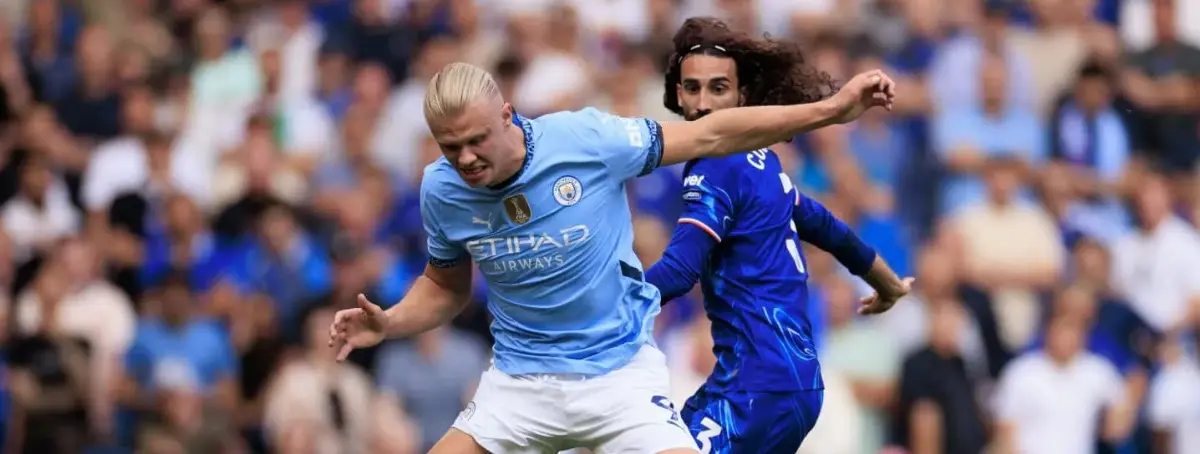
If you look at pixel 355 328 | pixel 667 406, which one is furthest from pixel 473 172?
pixel 667 406

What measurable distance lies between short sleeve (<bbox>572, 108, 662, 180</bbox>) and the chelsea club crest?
0.12 metres

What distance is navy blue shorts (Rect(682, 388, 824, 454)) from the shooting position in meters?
7.29

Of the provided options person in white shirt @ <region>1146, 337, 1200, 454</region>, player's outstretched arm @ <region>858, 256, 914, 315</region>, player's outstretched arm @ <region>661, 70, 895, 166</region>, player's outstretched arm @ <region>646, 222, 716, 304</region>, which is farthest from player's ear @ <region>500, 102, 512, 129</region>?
person in white shirt @ <region>1146, 337, 1200, 454</region>

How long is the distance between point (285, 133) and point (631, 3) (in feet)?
10.7

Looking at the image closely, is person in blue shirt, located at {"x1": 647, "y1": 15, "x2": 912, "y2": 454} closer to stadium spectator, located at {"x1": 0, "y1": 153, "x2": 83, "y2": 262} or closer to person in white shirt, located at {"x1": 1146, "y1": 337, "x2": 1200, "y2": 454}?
person in white shirt, located at {"x1": 1146, "y1": 337, "x2": 1200, "y2": 454}

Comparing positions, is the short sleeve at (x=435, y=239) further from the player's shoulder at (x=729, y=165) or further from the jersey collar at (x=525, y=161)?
the player's shoulder at (x=729, y=165)

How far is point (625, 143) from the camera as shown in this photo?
6.90 m

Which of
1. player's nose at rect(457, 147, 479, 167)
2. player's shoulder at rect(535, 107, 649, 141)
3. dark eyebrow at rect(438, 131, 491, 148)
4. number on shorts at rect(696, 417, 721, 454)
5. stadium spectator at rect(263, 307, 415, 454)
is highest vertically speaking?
dark eyebrow at rect(438, 131, 491, 148)

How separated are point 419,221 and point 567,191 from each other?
289 inches

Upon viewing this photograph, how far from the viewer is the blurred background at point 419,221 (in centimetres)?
1291

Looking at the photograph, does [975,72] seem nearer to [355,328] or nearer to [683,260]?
[683,260]

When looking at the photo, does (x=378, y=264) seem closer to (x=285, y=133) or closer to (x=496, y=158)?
(x=285, y=133)

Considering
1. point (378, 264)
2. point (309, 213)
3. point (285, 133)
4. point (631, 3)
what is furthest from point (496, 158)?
point (631, 3)

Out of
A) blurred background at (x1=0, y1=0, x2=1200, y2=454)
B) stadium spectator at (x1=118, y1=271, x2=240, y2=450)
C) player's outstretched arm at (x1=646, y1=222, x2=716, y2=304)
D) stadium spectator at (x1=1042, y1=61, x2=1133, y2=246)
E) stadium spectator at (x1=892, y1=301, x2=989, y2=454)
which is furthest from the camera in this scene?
stadium spectator at (x1=1042, y1=61, x2=1133, y2=246)
